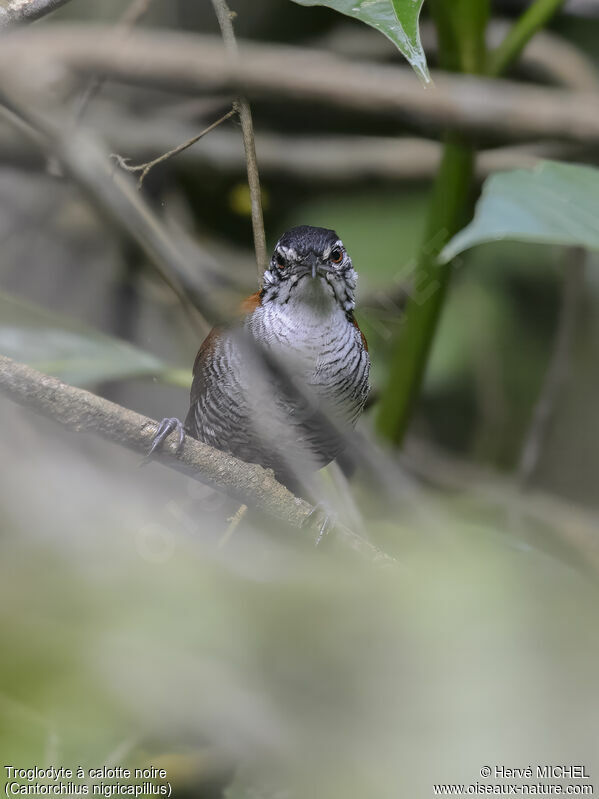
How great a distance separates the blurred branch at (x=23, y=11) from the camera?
40.7 inches

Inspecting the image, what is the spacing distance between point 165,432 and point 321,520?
0.22 metres

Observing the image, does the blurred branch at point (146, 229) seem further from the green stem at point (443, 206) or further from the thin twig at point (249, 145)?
the green stem at point (443, 206)

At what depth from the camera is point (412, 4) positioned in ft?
3.20

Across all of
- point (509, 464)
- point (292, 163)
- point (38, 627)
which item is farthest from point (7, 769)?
point (509, 464)

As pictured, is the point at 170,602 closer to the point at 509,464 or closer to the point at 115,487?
the point at 115,487

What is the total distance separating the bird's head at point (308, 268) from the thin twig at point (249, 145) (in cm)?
13

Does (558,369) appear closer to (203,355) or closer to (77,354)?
(77,354)

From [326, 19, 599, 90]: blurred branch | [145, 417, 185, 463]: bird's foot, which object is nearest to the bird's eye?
[145, 417, 185, 463]: bird's foot

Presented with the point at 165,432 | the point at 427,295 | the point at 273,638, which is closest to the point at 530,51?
the point at 427,295

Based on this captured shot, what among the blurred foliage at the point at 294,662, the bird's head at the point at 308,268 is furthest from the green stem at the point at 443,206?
the blurred foliage at the point at 294,662

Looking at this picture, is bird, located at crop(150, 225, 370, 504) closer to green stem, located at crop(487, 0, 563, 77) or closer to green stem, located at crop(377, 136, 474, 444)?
green stem, located at crop(377, 136, 474, 444)

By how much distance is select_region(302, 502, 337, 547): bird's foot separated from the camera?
900 mm

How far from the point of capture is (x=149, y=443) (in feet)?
3.20

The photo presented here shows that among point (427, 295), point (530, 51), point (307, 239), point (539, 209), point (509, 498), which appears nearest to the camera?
point (539, 209)
